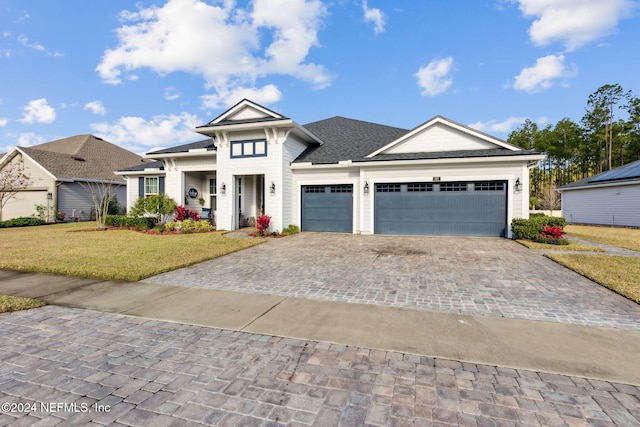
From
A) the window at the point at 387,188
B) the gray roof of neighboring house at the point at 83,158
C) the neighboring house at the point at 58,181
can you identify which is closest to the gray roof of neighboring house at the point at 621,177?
the window at the point at 387,188

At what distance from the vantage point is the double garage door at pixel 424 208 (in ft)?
41.6

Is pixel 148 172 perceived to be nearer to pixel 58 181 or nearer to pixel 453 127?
pixel 58 181

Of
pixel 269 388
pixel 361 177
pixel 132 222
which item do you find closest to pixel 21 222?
pixel 132 222

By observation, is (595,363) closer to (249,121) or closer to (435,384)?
(435,384)

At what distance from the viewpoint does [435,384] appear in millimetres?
2576

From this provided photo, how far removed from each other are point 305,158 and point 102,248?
10.2 metres

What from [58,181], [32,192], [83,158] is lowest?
[32,192]

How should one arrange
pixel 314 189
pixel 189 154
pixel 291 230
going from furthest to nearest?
pixel 189 154
pixel 314 189
pixel 291 230

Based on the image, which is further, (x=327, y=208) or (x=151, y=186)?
(x=151, y=186)

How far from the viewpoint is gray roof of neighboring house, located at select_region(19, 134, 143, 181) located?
21656 millimetres

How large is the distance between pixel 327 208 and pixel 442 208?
5778mm

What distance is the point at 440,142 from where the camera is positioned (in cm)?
1368

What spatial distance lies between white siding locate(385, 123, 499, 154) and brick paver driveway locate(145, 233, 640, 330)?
5.60m

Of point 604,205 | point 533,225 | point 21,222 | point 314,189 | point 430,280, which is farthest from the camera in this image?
point 604,205
